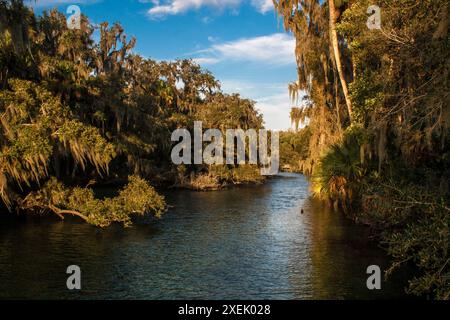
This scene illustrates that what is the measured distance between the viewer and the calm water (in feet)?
40.3

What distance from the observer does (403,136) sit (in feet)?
45.3

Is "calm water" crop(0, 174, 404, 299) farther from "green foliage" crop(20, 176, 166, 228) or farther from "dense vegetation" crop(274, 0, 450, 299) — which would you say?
"dense vegetation" crop(274, 0, 450, 299)

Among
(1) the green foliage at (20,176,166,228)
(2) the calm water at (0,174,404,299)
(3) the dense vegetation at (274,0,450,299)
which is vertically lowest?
(2) the calm water at (0,174,404,299)

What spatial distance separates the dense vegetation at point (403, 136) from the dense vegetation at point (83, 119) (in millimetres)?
10760

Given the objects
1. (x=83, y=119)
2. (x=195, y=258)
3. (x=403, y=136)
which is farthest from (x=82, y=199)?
(x=403, y=136)

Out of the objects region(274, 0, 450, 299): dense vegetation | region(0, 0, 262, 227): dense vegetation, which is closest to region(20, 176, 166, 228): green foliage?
region(0, 0, 262, 227): dense vegetation

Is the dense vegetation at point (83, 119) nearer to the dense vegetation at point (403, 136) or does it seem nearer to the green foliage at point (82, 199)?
the green foliage at point (82, 199)

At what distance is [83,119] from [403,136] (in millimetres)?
19320

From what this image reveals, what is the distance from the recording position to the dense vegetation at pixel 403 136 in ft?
33.1

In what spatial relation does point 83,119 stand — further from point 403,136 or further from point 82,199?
point 403,136

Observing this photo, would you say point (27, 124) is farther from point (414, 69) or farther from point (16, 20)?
point (414, 69)

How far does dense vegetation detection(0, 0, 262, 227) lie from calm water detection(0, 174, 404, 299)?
1.58m

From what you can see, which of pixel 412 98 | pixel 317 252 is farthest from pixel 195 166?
pixel 412 98

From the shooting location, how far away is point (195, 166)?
48.0 m
